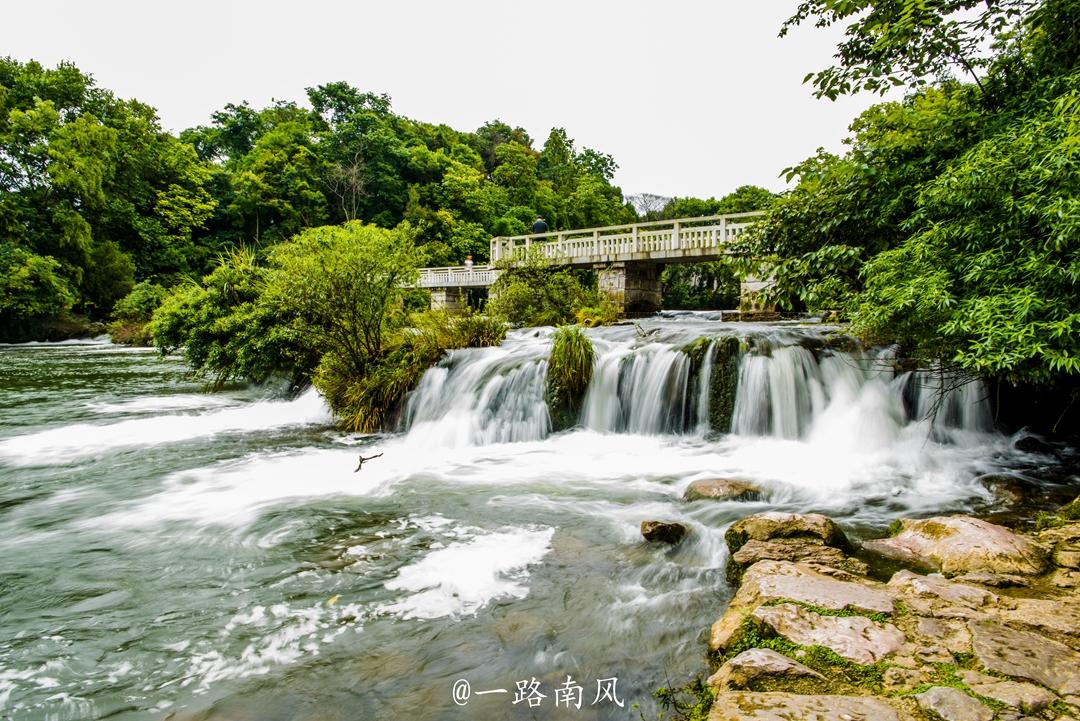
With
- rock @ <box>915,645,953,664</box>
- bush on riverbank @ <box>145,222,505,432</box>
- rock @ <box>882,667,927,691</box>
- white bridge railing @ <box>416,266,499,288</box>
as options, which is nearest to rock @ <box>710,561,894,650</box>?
rock @ <box>915,645,953,664</box>

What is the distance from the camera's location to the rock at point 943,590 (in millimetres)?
2893

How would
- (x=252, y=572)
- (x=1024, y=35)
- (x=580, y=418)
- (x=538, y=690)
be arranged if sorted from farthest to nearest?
(x=580, y=418), (x=1024, y=35), (x=252, y=572), (x=538, y=690)

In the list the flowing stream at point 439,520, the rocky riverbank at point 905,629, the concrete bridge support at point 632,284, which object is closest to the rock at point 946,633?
the rocky riverbank at point 905,629

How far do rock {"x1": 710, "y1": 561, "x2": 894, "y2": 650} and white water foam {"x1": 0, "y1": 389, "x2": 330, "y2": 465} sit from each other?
8.87 m

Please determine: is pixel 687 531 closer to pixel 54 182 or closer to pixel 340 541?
pixel 340 541

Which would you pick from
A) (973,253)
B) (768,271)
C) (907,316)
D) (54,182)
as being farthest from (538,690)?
(54,182)

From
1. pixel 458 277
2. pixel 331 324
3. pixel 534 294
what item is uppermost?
pixel 458 277

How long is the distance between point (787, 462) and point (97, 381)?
17543mm

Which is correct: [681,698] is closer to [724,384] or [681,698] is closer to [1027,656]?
[1027,656]

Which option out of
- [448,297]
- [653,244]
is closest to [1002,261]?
[653,244]

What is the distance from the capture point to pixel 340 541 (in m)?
4.96

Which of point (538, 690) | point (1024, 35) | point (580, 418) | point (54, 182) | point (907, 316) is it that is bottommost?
point (538, 690)

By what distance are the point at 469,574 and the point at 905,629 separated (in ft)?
9.22

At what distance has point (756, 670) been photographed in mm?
2316
